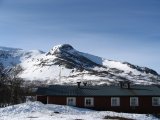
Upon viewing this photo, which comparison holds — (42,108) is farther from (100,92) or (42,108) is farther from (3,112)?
(100,92)

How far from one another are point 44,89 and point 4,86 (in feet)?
48.3

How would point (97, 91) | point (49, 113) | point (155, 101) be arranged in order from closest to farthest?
point (49, 113), point (155, 101), point (97, 91)

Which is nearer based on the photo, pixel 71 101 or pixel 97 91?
pixel 71 101

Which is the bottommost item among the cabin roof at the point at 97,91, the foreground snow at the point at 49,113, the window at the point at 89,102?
the foreground snow at the point at 49,113

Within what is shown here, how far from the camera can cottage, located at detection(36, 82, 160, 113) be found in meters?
64.9

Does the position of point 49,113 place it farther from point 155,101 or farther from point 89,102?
point 155,101

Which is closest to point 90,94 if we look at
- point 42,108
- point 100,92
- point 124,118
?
point 100,92

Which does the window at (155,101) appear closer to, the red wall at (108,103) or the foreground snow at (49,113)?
the red wall at (108,103)

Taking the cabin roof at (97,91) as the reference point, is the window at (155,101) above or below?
below

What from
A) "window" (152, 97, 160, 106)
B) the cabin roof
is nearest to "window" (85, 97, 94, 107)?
the cabin roof

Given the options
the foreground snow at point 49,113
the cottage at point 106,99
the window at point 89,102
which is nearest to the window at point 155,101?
the cottage at point 106,99

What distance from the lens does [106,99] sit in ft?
214

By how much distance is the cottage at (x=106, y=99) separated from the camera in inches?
2554

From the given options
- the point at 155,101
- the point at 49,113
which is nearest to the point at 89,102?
the point at 155,101
